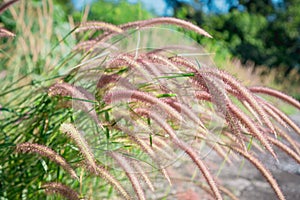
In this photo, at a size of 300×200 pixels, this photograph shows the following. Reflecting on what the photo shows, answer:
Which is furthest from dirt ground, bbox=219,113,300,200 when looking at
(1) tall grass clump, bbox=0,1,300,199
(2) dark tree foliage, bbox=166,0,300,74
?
(2) dark tree foliage, bbox=166,0,300,74

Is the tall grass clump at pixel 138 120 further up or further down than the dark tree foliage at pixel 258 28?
further down

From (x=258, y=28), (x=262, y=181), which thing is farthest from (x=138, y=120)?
(x=258, y=28)

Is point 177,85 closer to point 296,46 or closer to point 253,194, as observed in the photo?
point 253,194

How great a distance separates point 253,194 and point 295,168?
44 cm

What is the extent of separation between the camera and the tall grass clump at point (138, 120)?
105cm

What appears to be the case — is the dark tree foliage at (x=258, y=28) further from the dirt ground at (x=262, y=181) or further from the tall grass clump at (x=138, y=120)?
the tall grass clump at (x=138, y=120)

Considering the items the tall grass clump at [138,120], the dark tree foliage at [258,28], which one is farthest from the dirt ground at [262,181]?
the dark tree foliage at [258,28]

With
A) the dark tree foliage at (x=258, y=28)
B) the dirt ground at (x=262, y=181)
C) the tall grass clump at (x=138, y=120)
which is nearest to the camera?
the tall grass clump at (x=138, y=120)

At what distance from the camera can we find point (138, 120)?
1308 mm

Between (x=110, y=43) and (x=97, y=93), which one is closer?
(x=97, y=93)

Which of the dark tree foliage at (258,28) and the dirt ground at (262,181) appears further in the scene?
the dark tree foliage at (258,28)

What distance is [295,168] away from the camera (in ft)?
10.3

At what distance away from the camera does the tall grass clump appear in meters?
1.05

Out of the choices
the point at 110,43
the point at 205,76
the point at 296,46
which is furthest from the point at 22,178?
the point at 296,46
